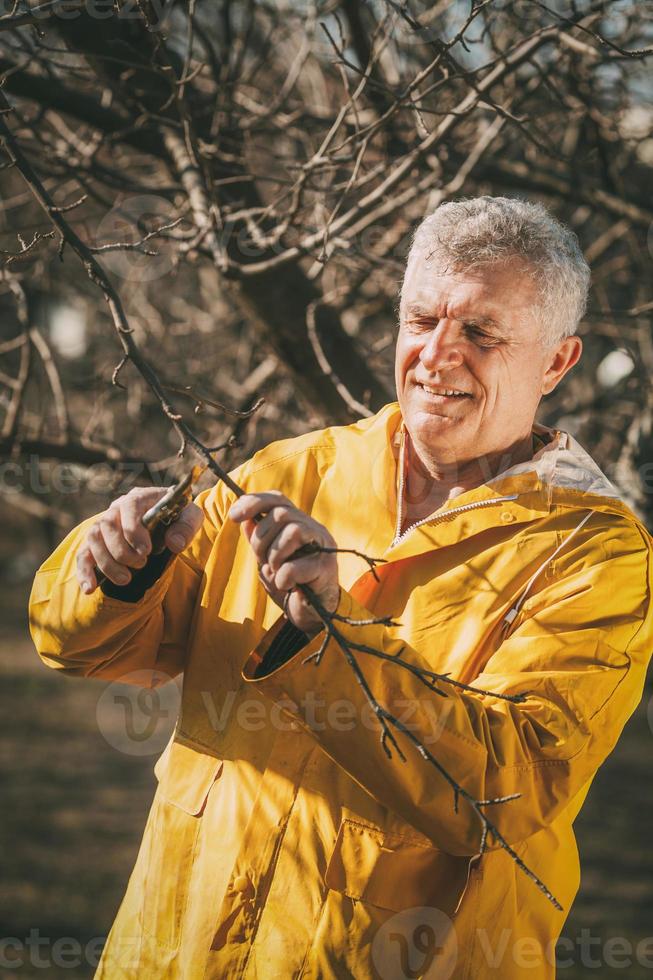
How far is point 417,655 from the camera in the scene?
5.52 ft

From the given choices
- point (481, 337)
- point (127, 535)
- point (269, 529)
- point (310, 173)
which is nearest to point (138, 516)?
point (127, 535)

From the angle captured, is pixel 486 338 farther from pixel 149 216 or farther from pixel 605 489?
pixel 149 216

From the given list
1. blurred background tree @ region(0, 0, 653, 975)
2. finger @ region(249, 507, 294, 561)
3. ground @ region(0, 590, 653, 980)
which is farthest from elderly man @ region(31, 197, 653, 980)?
ground @ region(0, 590, 653, 980)

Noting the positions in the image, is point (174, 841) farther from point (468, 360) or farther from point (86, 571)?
point (468, 360)

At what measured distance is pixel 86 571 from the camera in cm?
183

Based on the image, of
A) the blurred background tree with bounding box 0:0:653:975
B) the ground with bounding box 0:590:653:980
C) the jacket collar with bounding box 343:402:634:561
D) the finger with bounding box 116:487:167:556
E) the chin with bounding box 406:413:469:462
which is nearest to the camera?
the finger with bounding box 116:487:167:556

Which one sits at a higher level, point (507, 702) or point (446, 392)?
point (446, 392)

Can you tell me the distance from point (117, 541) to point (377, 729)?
54cm

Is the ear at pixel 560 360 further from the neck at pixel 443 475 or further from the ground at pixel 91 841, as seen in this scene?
the ground at pixel 91 841

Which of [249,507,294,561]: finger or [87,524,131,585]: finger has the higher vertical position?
[249,507,294,561]: finger

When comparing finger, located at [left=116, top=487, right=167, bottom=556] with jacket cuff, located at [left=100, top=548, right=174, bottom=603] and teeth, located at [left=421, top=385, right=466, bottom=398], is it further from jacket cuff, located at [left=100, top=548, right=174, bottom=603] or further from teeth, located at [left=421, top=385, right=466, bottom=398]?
teeth, located at [left=421, top=385, right=466, bottom=398]

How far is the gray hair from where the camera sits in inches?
78.7

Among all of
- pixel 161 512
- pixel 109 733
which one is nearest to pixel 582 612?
pixel 161 512

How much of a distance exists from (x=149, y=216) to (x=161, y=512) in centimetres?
236
